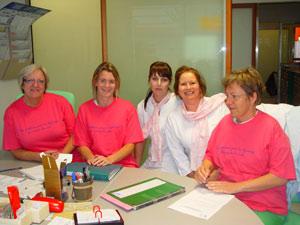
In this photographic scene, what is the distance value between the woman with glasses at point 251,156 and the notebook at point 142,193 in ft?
0.61

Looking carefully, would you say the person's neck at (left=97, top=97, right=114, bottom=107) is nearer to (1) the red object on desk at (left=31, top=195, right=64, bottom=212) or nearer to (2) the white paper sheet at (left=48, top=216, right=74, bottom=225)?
(1) the red object on desk at (left=31, top=195, right=64, bottom=212)

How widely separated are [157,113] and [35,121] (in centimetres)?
87

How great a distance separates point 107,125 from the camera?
2393 millimetres

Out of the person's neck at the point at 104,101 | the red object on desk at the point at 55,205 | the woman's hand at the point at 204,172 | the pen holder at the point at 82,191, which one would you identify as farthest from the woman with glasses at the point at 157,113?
the red object on desk at the point at 55,205

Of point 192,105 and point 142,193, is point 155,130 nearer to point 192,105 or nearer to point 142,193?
point 192,105

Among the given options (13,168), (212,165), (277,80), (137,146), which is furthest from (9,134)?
(277,80)

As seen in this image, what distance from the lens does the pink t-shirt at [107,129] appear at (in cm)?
239

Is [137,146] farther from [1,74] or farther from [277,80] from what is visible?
[277,80]

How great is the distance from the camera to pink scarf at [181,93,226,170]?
A: 241 cm

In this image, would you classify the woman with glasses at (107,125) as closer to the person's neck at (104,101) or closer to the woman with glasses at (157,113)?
the person's neck at (104,101)

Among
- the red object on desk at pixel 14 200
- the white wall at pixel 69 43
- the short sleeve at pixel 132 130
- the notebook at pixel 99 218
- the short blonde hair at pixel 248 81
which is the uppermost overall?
the white wall at pixel 69 43

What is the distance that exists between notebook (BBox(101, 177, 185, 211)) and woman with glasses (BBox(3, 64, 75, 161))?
0.90 meters

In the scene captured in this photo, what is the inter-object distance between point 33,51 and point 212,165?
2.56m

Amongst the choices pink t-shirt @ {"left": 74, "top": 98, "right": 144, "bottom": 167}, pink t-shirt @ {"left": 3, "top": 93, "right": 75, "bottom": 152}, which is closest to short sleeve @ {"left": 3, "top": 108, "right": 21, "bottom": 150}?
pink t-shirt @ {"left": 3, "top": 93, "right": 75, "bottom": 152}
